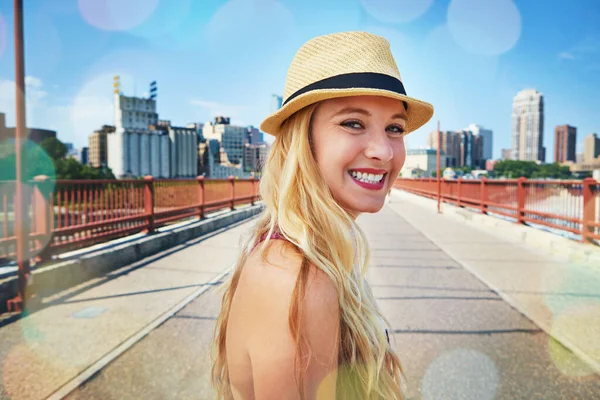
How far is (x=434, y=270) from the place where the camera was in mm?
6902

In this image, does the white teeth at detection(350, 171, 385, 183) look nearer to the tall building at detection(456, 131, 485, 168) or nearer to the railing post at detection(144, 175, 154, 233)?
the railing post at detection(144, 175, 154, 233)

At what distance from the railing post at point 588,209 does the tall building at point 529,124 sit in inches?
8227

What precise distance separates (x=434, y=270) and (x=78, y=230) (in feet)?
19.6

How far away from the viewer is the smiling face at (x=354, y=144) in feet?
4.09

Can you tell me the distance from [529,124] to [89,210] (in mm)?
215353

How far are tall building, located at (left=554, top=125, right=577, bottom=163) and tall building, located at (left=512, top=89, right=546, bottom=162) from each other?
272 inches

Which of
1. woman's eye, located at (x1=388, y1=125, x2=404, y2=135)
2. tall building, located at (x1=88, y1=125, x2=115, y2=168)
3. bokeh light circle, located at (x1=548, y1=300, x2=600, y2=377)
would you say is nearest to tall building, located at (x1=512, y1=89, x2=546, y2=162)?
tall building, located at (x1=88, y1=125, x2=115, y2=168)

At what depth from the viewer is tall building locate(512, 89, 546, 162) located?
189 m

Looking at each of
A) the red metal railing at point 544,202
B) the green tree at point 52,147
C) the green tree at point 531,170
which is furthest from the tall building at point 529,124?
the red metal railing at point 544,202

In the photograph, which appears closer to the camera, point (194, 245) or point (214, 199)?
point (194, 245)

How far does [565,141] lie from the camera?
18400 centimetres

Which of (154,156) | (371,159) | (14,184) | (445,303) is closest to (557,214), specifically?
(445,303)

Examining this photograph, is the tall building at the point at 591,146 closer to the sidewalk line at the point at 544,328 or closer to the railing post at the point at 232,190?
the railing post at the point at 232,190

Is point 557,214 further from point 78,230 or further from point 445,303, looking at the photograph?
point 78,230
